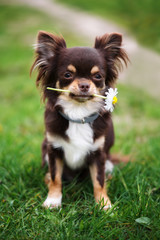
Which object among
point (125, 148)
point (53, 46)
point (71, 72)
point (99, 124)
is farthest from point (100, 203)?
point (125, 148)

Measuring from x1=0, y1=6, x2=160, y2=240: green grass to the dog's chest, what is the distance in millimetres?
387

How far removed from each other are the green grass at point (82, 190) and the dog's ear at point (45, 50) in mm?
565

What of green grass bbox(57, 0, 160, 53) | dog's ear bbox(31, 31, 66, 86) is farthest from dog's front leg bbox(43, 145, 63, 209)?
green grass bbox(57, 0, 160, 53)

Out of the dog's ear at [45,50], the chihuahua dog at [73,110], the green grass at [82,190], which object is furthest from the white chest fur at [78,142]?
the dog's ear at [45,50]

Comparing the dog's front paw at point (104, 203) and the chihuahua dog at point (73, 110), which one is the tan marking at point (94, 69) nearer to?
the chihuahua dog at point (73, 110)

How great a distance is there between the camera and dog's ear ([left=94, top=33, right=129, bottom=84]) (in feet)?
8.59

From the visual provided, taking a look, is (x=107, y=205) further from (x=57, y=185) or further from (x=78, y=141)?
(x=78, y=141)

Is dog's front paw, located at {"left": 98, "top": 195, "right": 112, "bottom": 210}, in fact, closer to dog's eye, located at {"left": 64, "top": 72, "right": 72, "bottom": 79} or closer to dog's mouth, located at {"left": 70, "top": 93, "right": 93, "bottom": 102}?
dog's mouth, located at {"left": 70, "top": 93, "right": 93, "bottom": 102}

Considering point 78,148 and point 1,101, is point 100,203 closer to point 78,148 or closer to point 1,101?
point 78,148

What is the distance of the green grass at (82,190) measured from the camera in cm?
211

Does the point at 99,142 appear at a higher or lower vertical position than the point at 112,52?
lower

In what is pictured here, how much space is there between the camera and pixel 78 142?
2.55 meters

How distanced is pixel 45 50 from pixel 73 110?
621 mm

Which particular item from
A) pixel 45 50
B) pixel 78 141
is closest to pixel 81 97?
pixel 78 141
